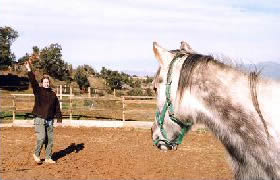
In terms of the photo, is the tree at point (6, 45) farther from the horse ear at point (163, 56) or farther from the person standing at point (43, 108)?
the horse ear at point (163, 56)

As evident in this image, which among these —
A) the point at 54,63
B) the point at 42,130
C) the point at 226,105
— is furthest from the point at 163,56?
the point at 54,63

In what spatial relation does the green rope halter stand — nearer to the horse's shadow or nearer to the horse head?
the horse head

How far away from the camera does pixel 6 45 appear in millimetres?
55250

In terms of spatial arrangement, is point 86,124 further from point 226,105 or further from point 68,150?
point 226,105

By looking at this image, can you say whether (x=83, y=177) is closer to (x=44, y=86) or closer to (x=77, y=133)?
(x=44, y=86)

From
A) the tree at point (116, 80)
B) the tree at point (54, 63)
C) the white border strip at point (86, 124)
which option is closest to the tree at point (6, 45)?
the tree at point (54, 63)

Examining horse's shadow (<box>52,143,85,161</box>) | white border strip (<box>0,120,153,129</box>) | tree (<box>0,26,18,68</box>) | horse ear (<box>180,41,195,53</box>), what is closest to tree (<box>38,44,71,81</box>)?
tree (<box>0,26,18,68</box>)

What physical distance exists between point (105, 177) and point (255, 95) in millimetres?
7131

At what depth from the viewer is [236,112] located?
108 inches

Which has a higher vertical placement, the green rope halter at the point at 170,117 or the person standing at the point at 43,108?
the green rope halter at the point at 170,117

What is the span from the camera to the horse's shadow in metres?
12.2

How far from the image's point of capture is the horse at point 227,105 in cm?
269

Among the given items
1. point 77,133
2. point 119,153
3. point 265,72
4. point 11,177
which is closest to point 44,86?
point 11,177

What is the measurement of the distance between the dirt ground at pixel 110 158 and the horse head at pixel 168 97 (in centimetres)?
407
